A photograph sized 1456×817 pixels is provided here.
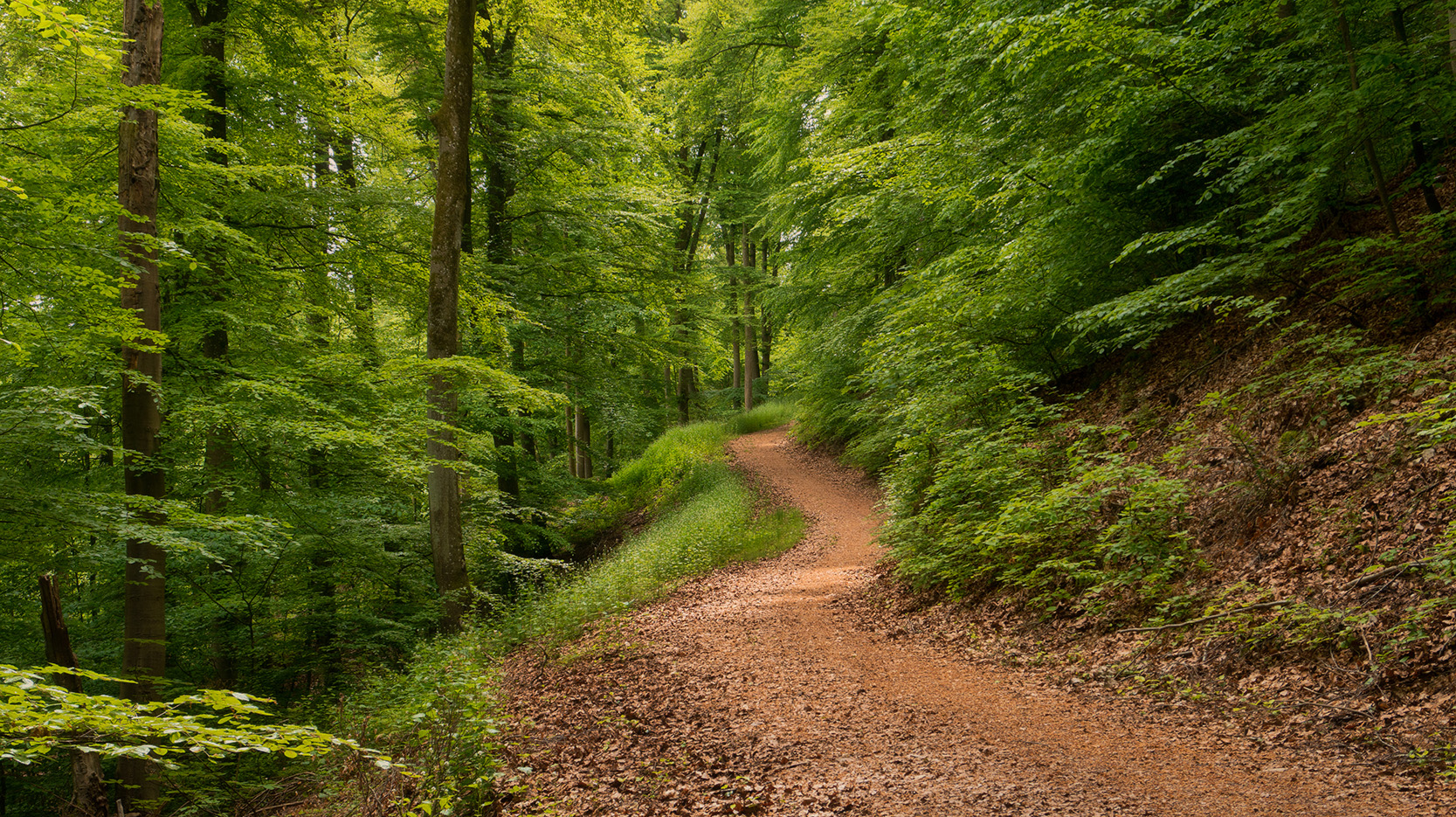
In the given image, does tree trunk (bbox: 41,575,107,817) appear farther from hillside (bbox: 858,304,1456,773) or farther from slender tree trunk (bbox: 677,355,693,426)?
slender tree trunk (bbox: 677,355,693,426)

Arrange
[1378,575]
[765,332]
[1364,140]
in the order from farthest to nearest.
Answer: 1. [765,332]
2. [1364,140]
3. [1378,575]

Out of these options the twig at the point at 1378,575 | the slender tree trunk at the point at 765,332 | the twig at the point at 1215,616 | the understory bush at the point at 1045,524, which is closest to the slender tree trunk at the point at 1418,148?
the understory bush at the point at 1045,524

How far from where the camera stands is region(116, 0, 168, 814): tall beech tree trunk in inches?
255

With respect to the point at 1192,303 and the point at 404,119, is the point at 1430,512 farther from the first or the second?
the point at 404,119

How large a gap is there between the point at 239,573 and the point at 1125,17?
12.6 metres

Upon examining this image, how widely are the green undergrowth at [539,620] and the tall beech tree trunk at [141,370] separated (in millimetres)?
1988

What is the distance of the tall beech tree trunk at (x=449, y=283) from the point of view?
362 inches

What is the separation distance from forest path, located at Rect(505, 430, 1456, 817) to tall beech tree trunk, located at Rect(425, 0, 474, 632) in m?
2.40

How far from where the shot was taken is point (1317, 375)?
6.15 metres

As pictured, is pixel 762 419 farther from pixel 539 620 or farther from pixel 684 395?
pixel 539 620

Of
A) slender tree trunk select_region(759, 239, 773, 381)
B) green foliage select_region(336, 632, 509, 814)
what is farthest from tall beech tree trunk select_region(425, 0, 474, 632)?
slender tree trunk select_region(759, 239, 773, 381)

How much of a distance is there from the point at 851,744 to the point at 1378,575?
3.67 m

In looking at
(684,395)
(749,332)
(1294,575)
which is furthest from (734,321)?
(1294,575)

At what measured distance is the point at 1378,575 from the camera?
4660 millimetres
